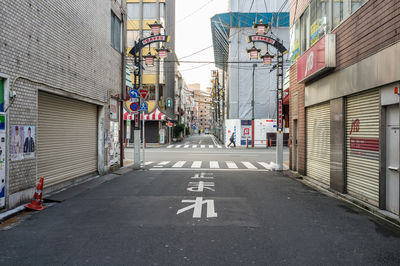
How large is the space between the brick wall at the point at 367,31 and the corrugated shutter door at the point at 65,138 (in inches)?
359

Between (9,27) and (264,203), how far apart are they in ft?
24.5

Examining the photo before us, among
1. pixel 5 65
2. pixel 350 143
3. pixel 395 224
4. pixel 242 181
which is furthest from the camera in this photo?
pixel 242 181

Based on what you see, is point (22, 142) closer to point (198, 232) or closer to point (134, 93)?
point (198, 232)

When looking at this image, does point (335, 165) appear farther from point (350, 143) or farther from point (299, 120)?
point (299, 120)

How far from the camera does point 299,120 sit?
1415 centimetres

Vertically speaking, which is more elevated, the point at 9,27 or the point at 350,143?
the point at 9,27

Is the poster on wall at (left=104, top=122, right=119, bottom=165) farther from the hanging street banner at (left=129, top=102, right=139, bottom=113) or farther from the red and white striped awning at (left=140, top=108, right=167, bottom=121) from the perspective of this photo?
the red and white striped awning at (left=140, top=108, right=167, bottom=121)

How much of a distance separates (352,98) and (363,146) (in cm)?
159

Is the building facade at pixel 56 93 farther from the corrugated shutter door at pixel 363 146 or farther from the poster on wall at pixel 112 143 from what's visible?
the corrugated shutter door at pixel 363 146

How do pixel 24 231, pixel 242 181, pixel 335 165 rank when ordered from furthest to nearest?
pixel 242 181 → pixel 335 165 → pixel 24 231

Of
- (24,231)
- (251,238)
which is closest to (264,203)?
(251,238)

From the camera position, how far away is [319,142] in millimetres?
11680

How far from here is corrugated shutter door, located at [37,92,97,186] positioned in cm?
894

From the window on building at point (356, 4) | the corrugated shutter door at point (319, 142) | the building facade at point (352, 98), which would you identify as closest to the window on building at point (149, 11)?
the building facade at point (352, 98)
